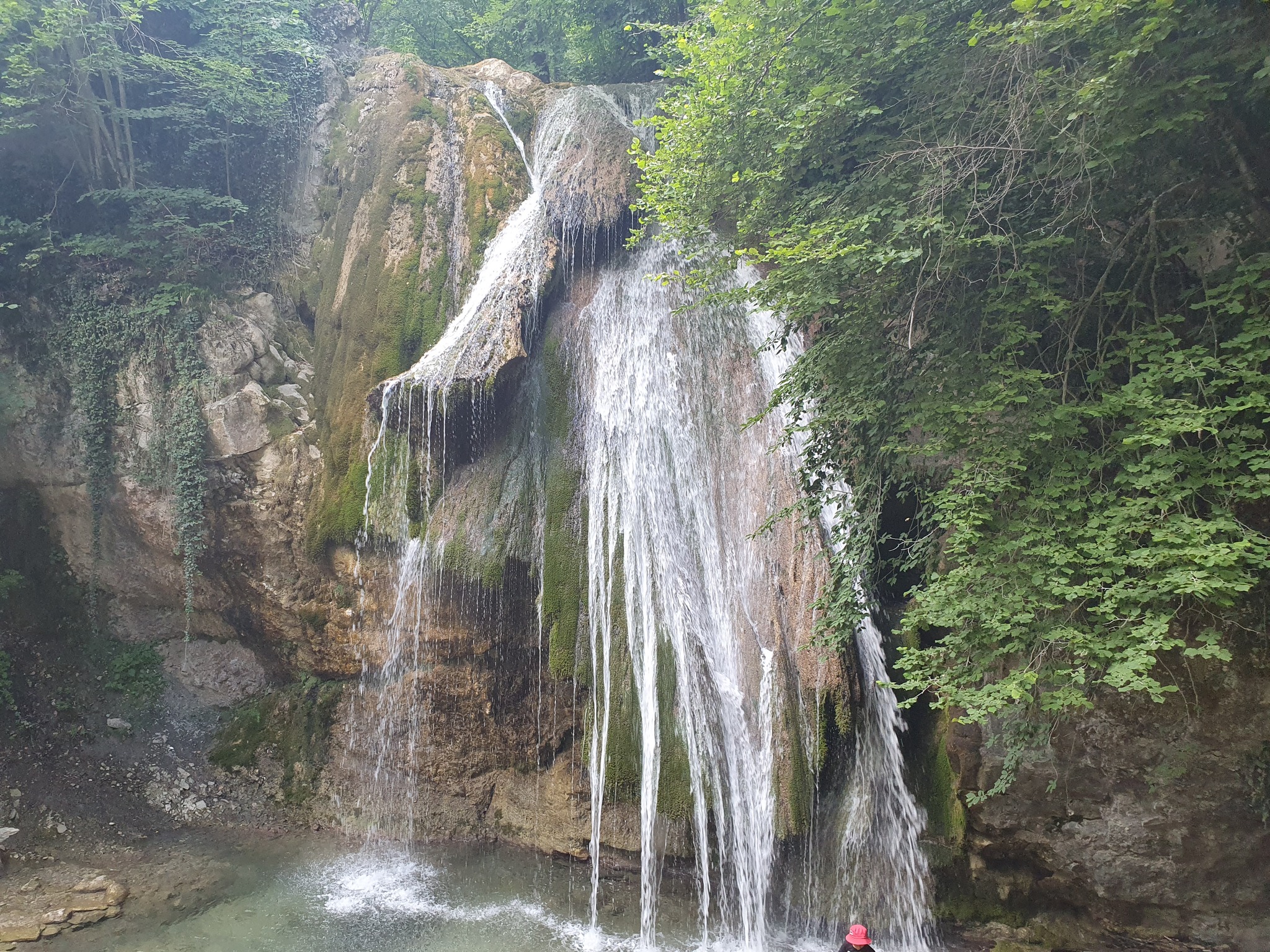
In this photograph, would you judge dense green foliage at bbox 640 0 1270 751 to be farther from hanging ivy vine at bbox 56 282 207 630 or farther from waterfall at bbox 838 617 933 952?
hanging ivy vine at bbox 56 282 207 630

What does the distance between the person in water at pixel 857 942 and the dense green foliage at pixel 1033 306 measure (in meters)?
1.50

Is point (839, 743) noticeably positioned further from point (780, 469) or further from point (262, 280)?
point (262, 280)

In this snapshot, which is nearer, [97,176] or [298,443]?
[298,443]

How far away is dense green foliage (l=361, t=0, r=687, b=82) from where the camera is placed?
41.5 feet

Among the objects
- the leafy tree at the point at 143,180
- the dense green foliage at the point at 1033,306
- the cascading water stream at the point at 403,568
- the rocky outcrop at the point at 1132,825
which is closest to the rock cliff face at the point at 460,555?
the rocky outcrop at the point at 1132,825

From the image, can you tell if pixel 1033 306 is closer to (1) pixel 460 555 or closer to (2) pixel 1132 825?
(2) pixel 1132 825

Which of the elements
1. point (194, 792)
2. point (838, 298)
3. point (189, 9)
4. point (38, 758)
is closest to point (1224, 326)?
point (838, 298)

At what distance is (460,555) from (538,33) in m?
11.7

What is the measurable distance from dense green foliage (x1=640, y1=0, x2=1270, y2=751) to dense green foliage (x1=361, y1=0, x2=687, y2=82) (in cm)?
705

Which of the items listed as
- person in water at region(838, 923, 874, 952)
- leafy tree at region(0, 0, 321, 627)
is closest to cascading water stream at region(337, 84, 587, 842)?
leafy tree at region(0, 0, 321, 627)

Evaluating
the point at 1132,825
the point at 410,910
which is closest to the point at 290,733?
the point at 410,910

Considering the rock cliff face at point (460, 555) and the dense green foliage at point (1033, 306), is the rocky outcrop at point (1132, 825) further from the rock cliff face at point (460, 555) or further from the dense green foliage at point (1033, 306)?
the dense green foliage at point (1033, 306)

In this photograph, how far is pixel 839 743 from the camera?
6297 millimetres

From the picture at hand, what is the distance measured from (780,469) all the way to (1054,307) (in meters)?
3.11
